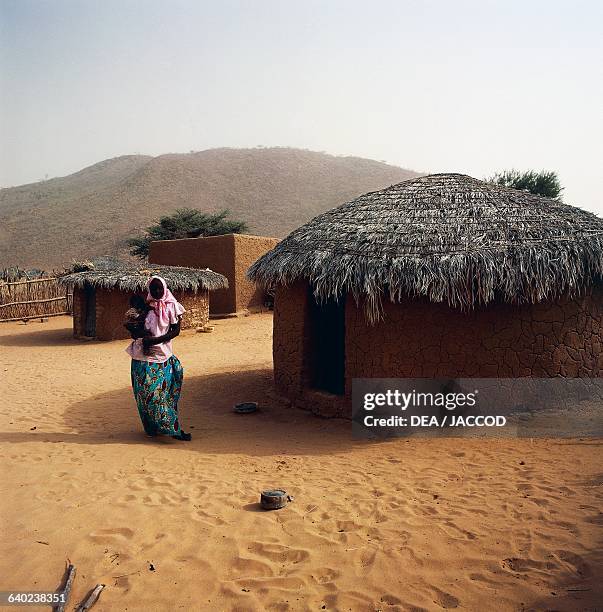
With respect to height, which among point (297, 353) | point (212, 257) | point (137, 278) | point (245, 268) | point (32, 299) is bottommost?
point (297, 353)

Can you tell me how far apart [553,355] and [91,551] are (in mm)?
4963

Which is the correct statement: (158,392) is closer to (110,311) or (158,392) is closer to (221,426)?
(221,426)

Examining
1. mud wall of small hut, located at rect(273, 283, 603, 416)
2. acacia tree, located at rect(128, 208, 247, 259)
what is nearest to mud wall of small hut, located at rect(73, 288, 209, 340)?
mud wall of small hut, located at rect(273, 283, 603, 416)

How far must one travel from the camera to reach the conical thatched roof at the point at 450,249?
Answer: 5.65 metres

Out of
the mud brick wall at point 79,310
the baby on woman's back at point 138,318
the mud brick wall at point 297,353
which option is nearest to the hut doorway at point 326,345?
the mud brick wall at point 297,353

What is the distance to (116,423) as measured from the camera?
650 cm

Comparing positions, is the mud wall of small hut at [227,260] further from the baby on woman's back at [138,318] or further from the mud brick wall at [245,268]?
the baby on woman's back at [138,318]

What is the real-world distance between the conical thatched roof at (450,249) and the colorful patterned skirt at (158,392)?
1924 millimetres

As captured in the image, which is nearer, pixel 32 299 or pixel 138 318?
pixel 138 318

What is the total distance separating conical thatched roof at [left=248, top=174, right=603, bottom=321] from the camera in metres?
5.65

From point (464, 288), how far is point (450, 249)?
498mm

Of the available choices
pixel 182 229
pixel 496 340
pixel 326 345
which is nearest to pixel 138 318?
pixel 326 345

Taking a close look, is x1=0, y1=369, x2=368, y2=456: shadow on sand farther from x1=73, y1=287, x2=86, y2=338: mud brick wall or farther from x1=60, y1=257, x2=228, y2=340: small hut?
x1=73, y1=287, x2=86, y2=338: mud brick wall

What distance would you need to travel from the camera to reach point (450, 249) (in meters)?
5.91
